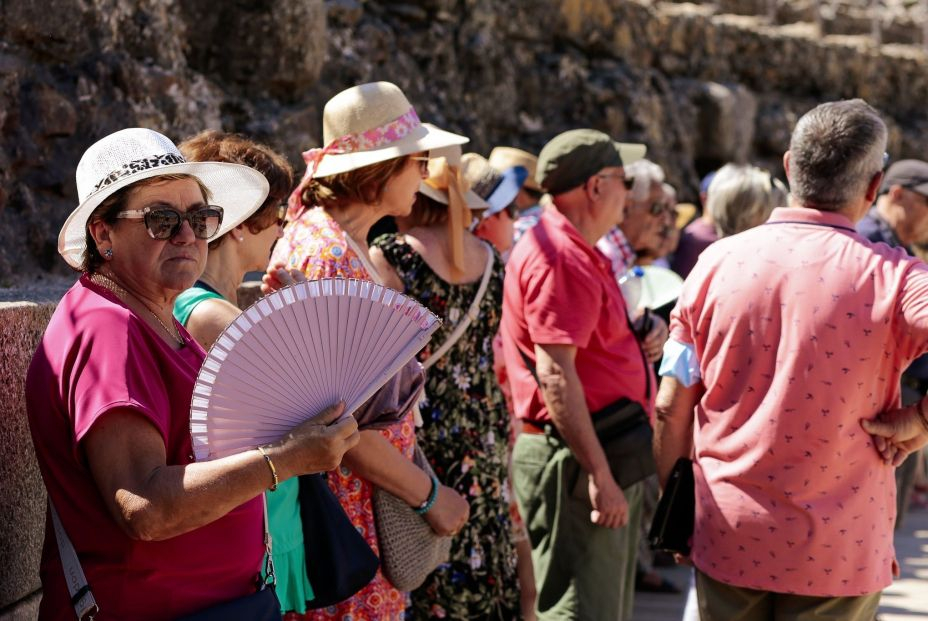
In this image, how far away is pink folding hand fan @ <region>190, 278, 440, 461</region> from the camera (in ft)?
6.04

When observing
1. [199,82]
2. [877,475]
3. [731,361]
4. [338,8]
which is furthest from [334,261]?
[338,8]

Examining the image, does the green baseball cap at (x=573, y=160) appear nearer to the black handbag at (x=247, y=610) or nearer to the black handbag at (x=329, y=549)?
the black handbag at (x=329, y=549)

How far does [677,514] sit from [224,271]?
1244 millimetres

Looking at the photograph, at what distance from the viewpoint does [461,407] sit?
3.26 metres

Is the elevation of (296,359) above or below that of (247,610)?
above

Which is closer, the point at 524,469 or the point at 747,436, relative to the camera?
Answer: the point at 747,436

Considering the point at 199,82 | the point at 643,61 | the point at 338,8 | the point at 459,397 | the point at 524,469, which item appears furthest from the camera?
the point at 643,61

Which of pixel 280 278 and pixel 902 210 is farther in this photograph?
pixel 902 210

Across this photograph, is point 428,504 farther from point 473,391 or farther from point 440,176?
point 440,176

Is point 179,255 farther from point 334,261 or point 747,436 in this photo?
point 747,436

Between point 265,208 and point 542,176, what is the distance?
1.52 metres

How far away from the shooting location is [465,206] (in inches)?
131

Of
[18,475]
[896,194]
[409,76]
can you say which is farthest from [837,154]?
[409,76]

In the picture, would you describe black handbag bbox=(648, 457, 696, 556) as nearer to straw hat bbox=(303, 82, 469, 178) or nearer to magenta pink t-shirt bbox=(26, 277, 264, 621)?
straw hat bbox=(303, 82, 469, 178)
